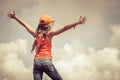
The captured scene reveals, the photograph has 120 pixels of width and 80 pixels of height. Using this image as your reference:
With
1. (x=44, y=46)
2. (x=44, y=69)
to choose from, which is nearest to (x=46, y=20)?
(x=44, y=46)

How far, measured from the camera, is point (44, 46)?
23.3ft

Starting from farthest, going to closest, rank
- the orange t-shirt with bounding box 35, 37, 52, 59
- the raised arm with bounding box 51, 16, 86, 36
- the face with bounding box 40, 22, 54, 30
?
1. the face with bounding box 40, 22, 54, 30
2. the orange t-shirt with bounding box 35, 37, 52, 59
3. the raised arm with bounding box 51, 16, 86, 36

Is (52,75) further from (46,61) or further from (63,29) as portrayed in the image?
(63,29)

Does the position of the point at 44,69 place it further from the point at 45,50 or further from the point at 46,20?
the point at 46,20

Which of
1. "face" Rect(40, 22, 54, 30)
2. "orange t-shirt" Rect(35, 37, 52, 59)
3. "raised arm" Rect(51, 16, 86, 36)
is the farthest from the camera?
"face" Rect(40, 22, 54, 30)

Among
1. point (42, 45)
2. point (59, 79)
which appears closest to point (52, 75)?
point (59, 79)

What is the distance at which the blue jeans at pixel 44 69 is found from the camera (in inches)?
275

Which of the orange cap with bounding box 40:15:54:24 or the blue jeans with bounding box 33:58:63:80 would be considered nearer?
the blue jeans with bounding box 33:58:63:80

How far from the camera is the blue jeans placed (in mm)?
6988

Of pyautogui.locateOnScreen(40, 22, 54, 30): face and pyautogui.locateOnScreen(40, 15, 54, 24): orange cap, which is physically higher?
pyautogui.locateOnScreen(40, 15, 54, 24): orange cap

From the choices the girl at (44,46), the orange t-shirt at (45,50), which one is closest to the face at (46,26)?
the girl at (44,46)

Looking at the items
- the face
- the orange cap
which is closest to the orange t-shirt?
the face

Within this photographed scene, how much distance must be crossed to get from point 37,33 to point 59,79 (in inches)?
40.4

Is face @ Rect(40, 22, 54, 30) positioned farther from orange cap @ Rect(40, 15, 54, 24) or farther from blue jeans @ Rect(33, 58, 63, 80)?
blue jeans @ Rect(33, 58, 63, 80)
